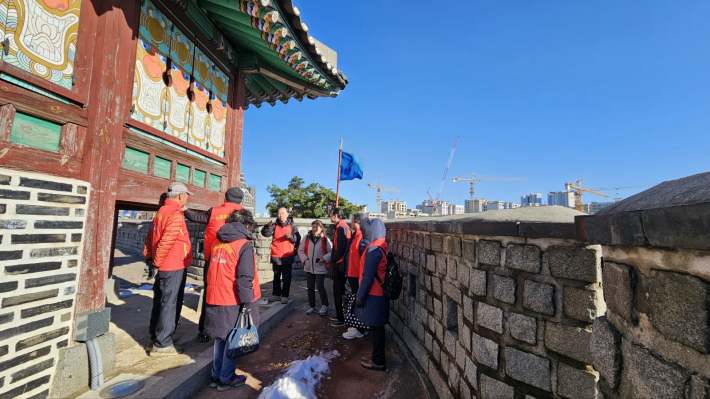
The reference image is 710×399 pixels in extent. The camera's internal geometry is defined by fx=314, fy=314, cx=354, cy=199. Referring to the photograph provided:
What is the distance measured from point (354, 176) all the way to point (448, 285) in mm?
7268

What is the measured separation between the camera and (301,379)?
349 centimetres

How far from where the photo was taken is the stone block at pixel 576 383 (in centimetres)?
181

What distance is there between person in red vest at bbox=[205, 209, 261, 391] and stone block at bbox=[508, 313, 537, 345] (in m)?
2.46

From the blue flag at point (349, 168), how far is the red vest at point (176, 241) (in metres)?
6.57

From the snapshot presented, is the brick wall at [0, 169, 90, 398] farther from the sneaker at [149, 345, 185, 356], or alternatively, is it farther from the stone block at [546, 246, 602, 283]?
the stone block at [546, 246, 602, 283]

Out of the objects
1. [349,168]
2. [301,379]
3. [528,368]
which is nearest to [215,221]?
[301,379]

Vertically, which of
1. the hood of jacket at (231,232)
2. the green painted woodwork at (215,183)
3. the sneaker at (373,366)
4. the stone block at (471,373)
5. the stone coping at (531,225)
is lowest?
the sneaker at (373,366)

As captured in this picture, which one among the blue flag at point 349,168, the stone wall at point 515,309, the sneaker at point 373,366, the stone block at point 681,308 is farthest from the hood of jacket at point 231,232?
the blue flag at point 349,168

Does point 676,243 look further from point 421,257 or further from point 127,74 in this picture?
point 127,74

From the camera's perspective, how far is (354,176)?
10.3 metres

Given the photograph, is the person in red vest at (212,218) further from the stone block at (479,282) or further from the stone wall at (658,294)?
the stone wall at (658,294)

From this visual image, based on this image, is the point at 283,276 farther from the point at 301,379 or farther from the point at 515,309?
the point at 515,309

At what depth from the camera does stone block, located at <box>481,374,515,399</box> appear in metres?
2.25

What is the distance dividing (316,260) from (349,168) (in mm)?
4853
